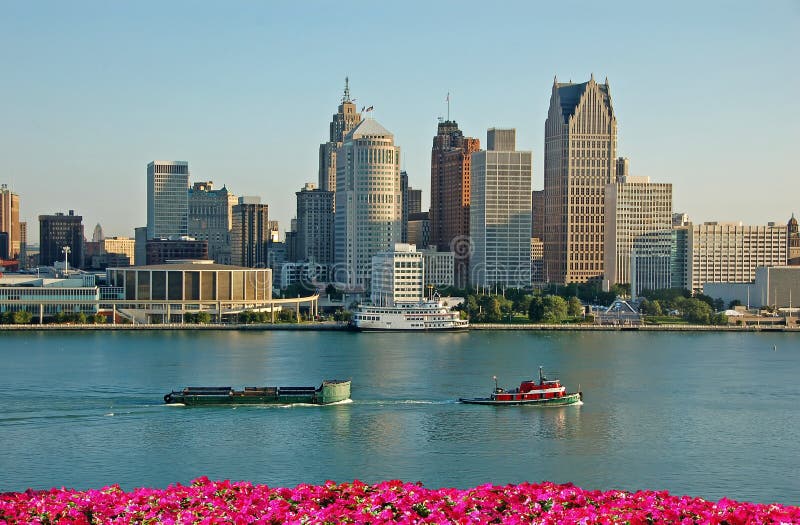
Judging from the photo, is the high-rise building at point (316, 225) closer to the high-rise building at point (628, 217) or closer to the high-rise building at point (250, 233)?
the high-rise building at point (250, 233)

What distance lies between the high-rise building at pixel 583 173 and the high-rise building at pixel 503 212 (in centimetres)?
381

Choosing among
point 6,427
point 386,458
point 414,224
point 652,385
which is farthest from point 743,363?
point 414,224

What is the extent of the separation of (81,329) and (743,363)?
4344 cm

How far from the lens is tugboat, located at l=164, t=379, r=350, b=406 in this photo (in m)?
40.1

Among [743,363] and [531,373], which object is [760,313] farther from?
[531,373]

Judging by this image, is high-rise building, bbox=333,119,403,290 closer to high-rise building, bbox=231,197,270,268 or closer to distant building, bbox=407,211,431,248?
distant building, bbox=407,211,431,248

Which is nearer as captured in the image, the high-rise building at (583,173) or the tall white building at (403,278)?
the tall white building at (403,278)

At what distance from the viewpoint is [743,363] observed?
55.1 meters

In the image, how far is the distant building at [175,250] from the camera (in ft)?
419

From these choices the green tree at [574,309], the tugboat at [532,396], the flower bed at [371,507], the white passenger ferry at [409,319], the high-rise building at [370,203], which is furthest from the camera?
the high-rise building at [370,203]

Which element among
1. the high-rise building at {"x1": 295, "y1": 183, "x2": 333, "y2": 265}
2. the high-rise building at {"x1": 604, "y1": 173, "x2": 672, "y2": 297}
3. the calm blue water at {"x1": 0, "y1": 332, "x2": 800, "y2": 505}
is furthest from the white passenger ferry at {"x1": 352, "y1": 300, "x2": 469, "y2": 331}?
Result: the high-rise building at {"x1": 295, "y1": 183, "x2": 333, "y2": 265}

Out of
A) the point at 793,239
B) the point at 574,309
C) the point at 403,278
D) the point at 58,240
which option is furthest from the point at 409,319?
the point at 58,240

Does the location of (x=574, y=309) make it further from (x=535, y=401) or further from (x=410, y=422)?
(x=410, y=422)

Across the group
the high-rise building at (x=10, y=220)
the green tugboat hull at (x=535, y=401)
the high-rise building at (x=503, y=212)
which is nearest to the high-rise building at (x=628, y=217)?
the high-rise building at (x=503, y=212)
